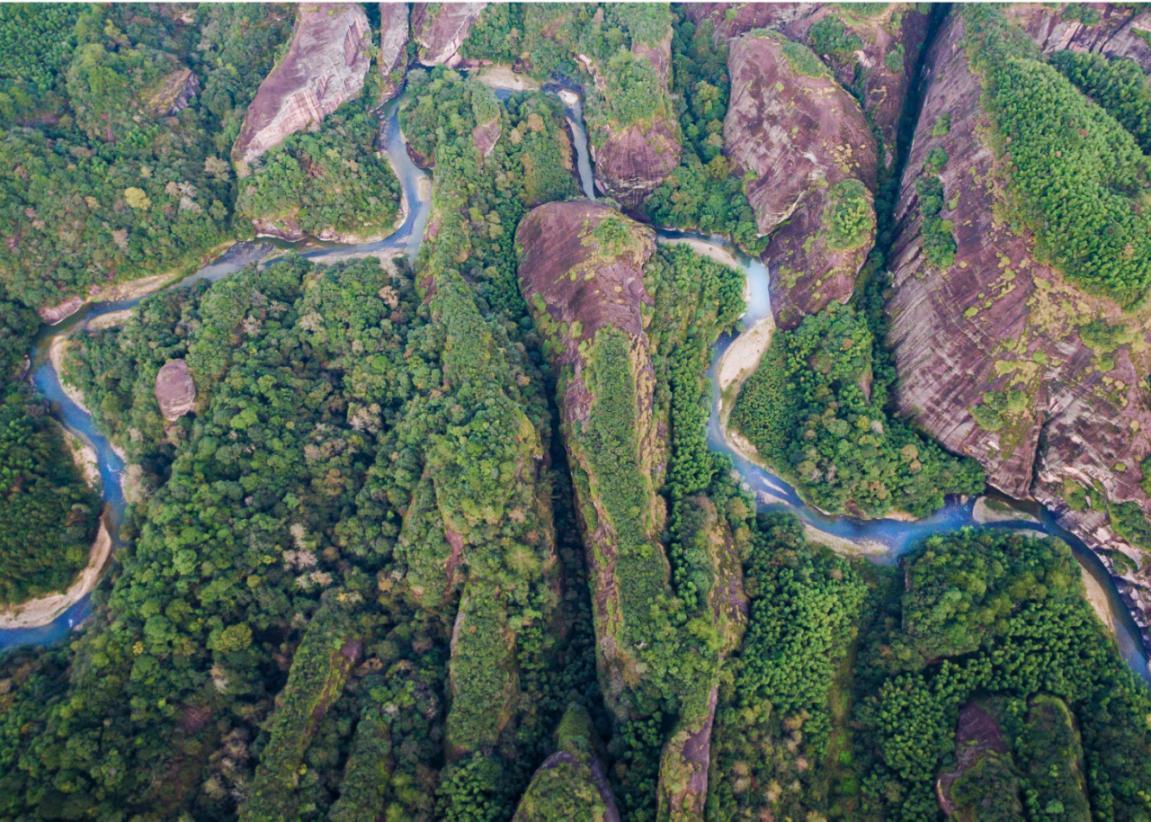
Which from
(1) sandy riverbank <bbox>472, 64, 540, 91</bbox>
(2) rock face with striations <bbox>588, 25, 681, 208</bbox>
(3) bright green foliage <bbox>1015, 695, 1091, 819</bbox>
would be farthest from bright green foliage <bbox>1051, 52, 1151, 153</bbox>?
(1) sandy riverbank <bbox>472, 64, 540, 91</bbox>

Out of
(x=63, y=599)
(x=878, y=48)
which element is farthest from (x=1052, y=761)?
(x=63, y=599)

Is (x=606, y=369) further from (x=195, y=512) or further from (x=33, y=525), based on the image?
(x=33, y=525)

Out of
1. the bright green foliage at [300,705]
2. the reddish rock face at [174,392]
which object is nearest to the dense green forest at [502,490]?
the bright green foliage at [300,705]

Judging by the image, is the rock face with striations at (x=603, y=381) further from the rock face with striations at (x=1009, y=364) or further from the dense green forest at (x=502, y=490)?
the rock face with striations at (x=1009, y=364)

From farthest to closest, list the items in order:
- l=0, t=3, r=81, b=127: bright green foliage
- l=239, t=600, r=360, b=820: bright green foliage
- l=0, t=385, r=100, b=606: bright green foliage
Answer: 1. l=0, t=3, r=81, b=127: bright green foliage
2. l=0, t=385, r=100, b=606: bright green foliage
3. l=239, t=600, r=360, b=820: bright green foliage

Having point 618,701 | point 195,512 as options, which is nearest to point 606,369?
point 618,701

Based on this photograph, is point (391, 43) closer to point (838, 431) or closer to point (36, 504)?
point (36, 504)

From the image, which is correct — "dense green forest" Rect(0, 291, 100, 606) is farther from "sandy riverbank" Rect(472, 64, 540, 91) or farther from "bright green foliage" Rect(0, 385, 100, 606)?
"sandy riverbank" Rect(472, 64, 540, 91)
